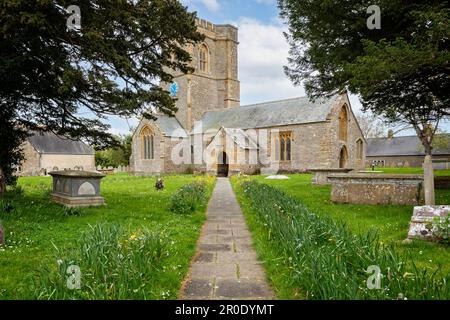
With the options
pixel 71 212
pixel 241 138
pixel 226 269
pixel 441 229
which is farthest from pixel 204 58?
pixel 226 269

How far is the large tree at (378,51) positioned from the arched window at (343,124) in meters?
20.8

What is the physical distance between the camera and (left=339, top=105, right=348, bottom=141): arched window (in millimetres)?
31781

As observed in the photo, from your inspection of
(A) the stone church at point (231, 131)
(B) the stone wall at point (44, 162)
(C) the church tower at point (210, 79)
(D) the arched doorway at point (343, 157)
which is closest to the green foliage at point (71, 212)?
(A) the stone church at point (231, 131)

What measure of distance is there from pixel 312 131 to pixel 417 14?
77.6 ft

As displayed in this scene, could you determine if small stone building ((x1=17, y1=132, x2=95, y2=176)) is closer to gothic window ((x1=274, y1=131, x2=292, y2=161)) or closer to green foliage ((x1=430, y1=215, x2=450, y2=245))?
gothic window ((x1=274, y1=131, x2=292, y2=161))

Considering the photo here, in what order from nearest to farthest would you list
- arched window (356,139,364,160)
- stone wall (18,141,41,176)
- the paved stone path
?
the paved stone path < arched window (356,139,364,160) < stone wall (18,141,41,176)

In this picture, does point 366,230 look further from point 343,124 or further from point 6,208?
point 343,124

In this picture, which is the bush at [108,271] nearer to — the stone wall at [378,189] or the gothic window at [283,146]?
the stone wall at [378,189]

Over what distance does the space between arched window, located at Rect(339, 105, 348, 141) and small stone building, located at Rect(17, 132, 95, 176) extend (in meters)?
32.4

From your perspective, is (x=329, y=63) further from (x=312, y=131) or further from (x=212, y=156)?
(x=212, y=156)

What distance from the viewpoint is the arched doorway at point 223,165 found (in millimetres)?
33062

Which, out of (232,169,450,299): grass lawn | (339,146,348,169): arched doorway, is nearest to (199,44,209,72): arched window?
(339,146,348,169): arched doorway

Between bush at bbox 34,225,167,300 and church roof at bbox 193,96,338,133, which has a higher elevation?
church roof at bbox 193,96,338,133
